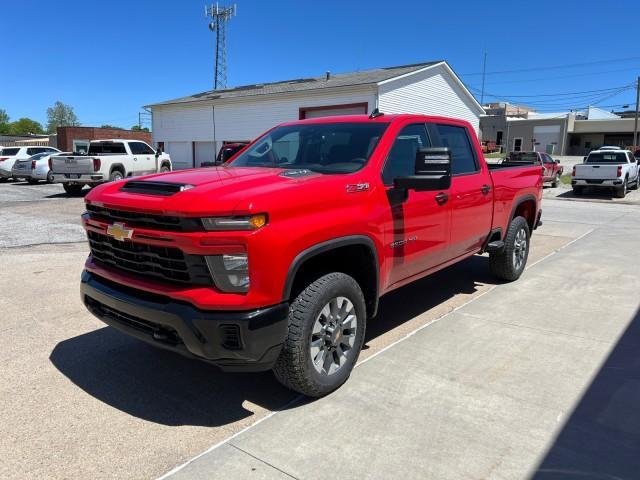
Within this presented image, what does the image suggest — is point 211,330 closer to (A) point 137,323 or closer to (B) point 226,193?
(A) point 137,323

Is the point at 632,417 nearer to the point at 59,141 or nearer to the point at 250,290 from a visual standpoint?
the point at 250,290

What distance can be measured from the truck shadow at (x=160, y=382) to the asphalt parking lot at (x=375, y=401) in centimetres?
2

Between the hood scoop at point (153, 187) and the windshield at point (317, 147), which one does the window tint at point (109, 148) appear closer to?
the windshield at point (317, 147)

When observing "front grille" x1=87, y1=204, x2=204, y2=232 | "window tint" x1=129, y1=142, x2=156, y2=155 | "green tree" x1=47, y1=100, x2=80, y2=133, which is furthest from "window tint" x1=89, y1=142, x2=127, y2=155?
"green tree" x1=47, y1=100, x2=80, y2=133

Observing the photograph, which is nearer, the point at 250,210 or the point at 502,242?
the point at 250,210

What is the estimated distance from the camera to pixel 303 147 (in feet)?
14.7

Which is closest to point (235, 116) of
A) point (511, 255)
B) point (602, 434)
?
point (511, 255)

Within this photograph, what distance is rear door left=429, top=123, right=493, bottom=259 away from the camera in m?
4.82

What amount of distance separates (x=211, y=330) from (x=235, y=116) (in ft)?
87.7

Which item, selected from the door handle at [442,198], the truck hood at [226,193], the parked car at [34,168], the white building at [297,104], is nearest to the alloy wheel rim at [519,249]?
the door handle at [442,198]

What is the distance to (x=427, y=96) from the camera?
24969 mm

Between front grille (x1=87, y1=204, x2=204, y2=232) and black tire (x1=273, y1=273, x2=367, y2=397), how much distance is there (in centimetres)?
81

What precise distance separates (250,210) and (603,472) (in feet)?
7.73

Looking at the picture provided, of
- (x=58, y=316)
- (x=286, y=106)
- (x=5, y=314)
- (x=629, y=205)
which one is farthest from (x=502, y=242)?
(x=286, y=106)
